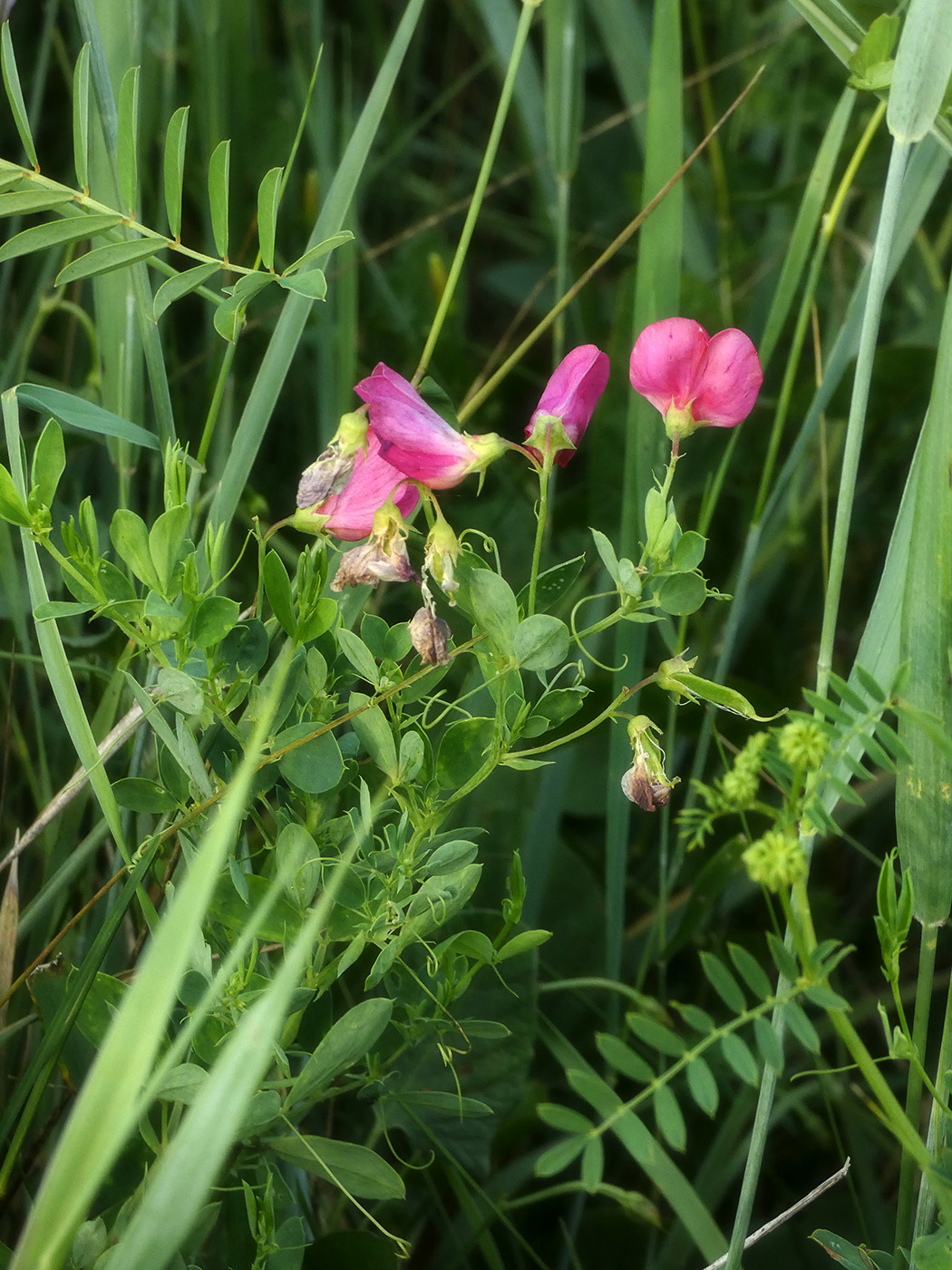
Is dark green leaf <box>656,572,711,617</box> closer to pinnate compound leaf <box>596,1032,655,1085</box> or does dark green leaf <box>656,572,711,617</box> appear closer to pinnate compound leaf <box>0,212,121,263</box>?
pinnate compound leaf <box>596,1032,655,1085</box>

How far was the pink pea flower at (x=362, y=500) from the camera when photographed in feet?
1.46

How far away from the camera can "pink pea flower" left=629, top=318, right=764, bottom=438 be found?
1.42 feet

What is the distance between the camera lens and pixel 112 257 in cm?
45

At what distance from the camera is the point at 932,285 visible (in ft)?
3.51

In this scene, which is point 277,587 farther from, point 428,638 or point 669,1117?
point 669,1117

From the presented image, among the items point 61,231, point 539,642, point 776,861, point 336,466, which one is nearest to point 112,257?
point 61,231

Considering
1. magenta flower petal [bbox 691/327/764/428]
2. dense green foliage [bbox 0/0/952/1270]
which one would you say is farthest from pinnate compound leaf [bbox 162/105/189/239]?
magenta flower petal [bbox 691/327/764/428]

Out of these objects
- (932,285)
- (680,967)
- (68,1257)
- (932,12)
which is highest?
(932,12)

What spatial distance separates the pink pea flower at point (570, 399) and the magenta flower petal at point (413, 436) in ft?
0.09

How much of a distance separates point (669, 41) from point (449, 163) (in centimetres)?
72

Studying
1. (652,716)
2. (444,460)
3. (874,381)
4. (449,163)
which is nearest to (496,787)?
(652,716)

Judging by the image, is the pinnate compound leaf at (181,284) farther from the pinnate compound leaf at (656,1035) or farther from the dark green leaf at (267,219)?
the pinnate compound leaf at (656,1035)

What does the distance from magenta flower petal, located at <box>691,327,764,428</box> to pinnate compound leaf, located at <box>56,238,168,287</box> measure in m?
0.22

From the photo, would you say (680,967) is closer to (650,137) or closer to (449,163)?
(650,137)
